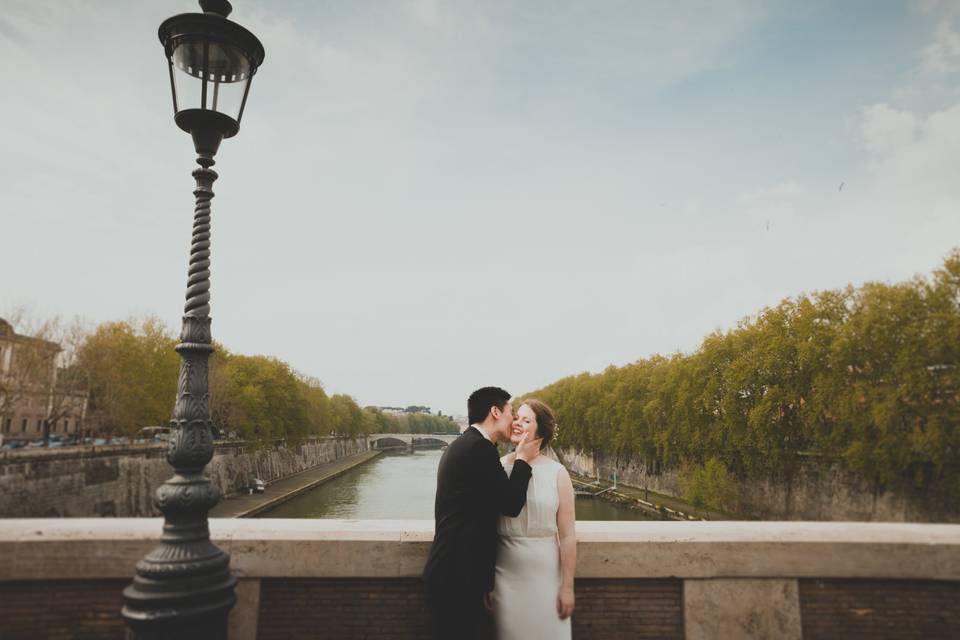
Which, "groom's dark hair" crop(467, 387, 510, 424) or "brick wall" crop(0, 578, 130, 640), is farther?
"brick wall" crop(0, 578, 130, 640)

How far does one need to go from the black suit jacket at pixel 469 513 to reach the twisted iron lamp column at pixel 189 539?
119cm

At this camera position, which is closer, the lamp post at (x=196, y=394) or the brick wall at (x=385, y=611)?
the lamp post at (x=196, y=394)

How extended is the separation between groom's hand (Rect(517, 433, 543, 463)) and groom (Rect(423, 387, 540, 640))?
0.44 feet

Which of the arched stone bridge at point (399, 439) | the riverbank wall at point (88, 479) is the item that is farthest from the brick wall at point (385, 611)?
the arched stone bridge at point (399, 439)

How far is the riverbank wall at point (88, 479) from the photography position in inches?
926

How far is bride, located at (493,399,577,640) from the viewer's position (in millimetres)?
3354

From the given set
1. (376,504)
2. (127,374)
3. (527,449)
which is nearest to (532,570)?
(527,449)

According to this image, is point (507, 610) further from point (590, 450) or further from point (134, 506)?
point (590, 450)

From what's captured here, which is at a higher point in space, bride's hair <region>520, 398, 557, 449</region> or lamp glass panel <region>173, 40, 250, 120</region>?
lamp glass panel <region>173, 40, 250, 120</region>

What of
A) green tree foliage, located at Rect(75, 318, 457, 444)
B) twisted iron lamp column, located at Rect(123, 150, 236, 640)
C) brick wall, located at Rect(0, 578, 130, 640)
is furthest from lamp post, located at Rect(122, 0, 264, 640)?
green tree foliage, located at Rect(75, 318, 457, 444)

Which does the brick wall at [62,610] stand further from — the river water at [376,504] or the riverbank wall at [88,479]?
the river water at [376,504]

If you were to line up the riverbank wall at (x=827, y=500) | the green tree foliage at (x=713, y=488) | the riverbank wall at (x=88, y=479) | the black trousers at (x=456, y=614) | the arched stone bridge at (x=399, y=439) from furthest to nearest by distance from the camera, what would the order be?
1. the arched stone bridge at (x=399, y=439)
2. the green tree foliage at (x=713, y=488)
3. the riverbank wall at (x=827, y=500)
4. the riverbank wall at (x=88, y=479)
5. the black trousers at (x=456, y=614)

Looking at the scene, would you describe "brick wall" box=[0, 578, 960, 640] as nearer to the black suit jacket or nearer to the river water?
the black suit jacket

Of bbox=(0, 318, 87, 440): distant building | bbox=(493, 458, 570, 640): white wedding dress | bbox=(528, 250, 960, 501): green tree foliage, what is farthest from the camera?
bbox=(0, 318, 87, 440): distant building
